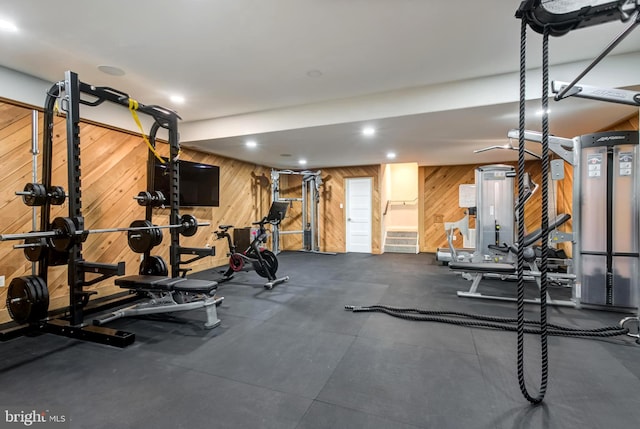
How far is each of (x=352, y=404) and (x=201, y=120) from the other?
4599 mm

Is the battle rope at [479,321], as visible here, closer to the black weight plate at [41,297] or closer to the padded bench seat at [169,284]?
the padded bench seat at [169,284]

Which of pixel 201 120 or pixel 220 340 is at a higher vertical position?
pixel 201 120

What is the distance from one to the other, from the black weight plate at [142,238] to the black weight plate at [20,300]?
106 cm

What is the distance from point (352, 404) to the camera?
1741 millimetres

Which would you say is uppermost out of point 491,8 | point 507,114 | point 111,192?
point 491,8

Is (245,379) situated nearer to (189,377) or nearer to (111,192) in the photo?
(189,377)

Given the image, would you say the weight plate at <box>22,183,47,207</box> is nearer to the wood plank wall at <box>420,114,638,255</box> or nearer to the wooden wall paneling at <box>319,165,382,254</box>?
the wooden wall paneling at <box>319,165,382,254</box>

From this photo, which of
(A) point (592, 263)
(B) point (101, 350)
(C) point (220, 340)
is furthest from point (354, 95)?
(B) point (101, 350)

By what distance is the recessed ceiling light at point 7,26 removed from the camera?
228 centimetres

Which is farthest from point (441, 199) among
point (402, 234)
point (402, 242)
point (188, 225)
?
point (188, 225)

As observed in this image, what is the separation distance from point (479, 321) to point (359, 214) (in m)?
5.17

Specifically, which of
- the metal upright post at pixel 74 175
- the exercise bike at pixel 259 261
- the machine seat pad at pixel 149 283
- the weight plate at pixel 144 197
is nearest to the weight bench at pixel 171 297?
the machine seat pad at pixel 149 283

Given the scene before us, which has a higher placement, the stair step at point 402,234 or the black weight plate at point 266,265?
the stair step at point 402,234

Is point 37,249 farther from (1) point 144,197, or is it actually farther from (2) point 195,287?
(2) point 195,287
